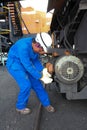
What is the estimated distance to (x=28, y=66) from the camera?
416 centimetres

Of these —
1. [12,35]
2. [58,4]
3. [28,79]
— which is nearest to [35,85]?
[28,79]

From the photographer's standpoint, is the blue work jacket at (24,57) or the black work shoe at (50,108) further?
the black work shoe at (50,108)

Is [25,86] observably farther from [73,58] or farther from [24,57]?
[73,58]

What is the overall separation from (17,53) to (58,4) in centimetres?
99

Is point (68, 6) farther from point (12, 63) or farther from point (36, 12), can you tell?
point (36, 12)

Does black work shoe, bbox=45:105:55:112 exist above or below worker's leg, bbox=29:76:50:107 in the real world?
below

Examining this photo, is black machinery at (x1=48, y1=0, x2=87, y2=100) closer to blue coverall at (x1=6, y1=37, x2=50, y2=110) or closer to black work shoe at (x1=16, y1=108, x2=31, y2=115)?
blue coverall at (x1=6, y1=37, x2=50, y2=110)

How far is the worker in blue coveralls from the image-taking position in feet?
13.8

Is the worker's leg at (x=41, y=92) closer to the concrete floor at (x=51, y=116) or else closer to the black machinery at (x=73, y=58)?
the concrete floor at (x=51, y=116)

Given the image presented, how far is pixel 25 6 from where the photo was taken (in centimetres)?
667

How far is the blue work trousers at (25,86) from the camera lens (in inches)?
173

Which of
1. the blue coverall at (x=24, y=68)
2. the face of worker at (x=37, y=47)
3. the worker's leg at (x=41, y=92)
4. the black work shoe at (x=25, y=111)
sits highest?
the face of worker at (x=37, y=47)

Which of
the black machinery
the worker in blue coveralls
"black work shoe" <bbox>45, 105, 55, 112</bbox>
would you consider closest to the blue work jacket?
the worker in blue coveralls

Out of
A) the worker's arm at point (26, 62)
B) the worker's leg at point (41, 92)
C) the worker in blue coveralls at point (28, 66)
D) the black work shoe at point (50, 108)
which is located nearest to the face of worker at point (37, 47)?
the worker in blue coveralls at point (28, 66)
